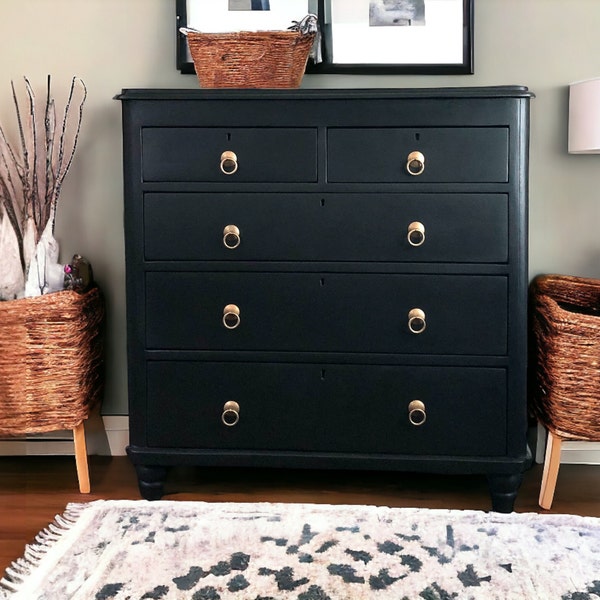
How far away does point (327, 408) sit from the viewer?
2084mm

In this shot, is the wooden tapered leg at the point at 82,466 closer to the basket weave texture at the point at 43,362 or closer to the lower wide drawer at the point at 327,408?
the basket weave texture at the point at 43,362

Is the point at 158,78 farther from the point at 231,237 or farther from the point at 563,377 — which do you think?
the point at 563,377

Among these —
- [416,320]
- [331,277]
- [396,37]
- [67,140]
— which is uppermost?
[396,37]

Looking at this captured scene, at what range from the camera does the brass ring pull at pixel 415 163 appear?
6.52 feet

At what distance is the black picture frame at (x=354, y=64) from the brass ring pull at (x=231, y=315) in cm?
80

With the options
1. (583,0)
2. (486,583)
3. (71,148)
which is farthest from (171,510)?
(583,0)

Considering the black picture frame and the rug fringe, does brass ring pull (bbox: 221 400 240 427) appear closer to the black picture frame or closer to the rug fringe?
the rug fringe

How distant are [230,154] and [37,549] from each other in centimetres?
104

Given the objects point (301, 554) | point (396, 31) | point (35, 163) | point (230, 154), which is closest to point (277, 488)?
point (301, 554)

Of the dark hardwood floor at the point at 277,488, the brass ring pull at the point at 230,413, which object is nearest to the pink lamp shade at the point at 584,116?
the dark hardwood floor at the point at 277,488

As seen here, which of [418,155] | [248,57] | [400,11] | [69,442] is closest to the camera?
[418,155]

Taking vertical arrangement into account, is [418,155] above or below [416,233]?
above

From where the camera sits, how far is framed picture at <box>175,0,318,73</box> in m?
2.38

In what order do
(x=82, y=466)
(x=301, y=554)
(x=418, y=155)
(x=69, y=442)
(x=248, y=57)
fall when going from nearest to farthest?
(x=301, y=554) < (x=418, y=155) < (x=248, y=57) < (x=82, y=466) < (x=69, y=442)
